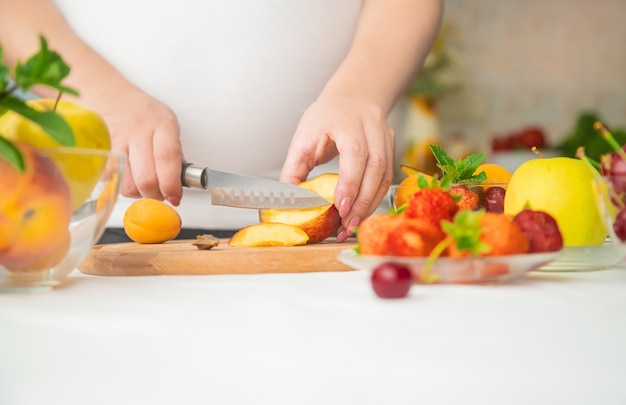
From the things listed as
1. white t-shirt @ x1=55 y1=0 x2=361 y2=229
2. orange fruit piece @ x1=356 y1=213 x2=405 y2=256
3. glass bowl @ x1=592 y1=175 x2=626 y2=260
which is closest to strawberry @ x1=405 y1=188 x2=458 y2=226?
orange fruit piece @ x1=356 y1=213 x2=405 y2=256

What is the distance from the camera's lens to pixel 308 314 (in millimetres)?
519

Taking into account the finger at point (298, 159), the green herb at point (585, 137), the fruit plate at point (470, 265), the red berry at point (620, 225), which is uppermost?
the green herb at point (585, 137)

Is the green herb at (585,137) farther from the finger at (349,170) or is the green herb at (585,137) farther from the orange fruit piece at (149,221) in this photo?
the orange fruit piece at (149,221)

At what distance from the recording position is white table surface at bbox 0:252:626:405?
428mm

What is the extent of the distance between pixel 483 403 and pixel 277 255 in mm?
398

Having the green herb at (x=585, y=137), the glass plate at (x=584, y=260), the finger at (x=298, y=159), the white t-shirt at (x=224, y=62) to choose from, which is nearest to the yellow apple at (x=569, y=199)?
the glass plate at (x=584, y=260)

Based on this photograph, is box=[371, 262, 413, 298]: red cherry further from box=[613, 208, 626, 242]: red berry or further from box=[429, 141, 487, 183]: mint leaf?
box=[429, 141, 487, 183]: mint leaf

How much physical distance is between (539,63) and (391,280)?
265cm

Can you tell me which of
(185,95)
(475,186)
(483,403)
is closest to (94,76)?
(185,95)

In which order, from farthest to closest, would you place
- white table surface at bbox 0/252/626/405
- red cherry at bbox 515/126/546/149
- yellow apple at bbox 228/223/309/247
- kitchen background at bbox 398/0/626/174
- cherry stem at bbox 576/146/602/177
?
kitchen background at bbox 398/0/626/174 → red cherry at bbox 515/126/546/149 → yellow apple at bbox 228/223/309/247 → cherry stem at bbox 576/146/602/177 → white table surface at bbox 0/252/626/405

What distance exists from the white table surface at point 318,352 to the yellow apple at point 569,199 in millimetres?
236

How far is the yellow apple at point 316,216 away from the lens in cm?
100

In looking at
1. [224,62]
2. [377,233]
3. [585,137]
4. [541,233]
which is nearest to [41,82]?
[377,233]

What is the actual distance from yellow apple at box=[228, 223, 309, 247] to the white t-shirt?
36cm
